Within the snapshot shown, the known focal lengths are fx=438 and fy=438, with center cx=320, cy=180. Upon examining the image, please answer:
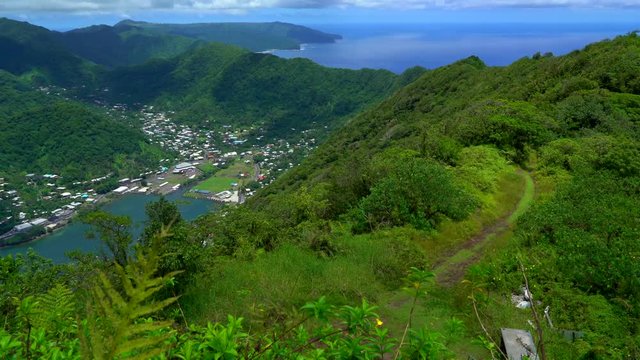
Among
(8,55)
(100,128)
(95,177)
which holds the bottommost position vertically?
(95,177)

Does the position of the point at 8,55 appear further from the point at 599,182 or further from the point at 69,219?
the point at 599,182

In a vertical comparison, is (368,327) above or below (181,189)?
above

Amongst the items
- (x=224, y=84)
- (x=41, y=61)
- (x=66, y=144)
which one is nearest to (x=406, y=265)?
(x=66, y=144)

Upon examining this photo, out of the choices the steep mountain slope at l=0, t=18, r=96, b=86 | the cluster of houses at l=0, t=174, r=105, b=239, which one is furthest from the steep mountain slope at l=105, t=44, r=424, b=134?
the cluster of houses at l=0, t=174, r=105, b=239

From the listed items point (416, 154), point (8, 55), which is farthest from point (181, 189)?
point (8, 55)

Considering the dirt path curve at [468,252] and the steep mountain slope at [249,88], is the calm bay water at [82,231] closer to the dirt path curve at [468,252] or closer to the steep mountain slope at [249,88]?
the dirt path curve at [468,252]

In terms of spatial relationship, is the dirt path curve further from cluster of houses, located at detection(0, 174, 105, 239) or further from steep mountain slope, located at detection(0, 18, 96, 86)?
steep mountain slope, located at detection(0, 18, 96, 86)

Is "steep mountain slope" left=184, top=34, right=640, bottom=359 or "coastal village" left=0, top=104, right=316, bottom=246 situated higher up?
"steep mountain slope" left=184, top=34, right=640, bottom=359
